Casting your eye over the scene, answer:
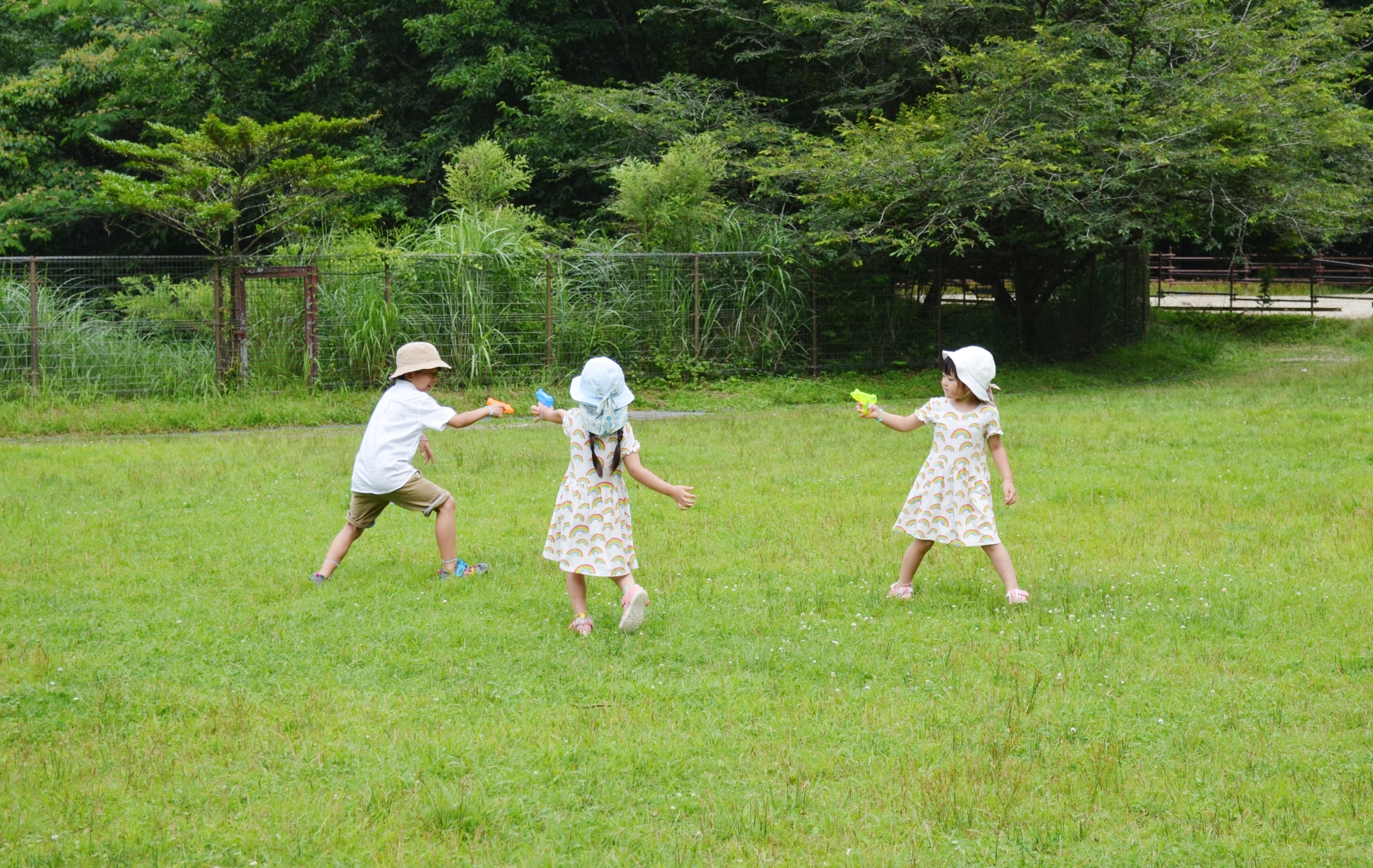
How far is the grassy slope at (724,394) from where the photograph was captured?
1556 cm

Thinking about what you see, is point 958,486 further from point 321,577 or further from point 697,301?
point 697,301

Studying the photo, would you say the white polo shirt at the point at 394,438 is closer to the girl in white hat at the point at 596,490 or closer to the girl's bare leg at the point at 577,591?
the girl in white hat at the point at 596,490

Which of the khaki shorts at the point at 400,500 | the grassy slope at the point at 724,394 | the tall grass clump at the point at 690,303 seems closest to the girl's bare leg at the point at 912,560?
the khaki shorts at the point at 400,500

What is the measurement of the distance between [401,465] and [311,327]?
388 inches

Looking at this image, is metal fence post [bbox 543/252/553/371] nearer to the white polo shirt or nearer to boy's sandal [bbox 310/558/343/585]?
the white polo shirt

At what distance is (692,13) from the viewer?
26000mm

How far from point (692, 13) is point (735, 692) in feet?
72.5

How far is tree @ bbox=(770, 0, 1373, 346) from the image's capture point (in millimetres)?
17953

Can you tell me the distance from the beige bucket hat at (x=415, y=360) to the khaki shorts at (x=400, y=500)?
595 mm

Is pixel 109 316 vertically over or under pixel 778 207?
under

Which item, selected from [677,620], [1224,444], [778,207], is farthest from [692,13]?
[677,620]

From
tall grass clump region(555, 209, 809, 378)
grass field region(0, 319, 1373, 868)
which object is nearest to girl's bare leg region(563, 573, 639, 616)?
grass field region(0, 319, 1373, 868)

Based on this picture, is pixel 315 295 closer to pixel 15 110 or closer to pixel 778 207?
pixel 778 207

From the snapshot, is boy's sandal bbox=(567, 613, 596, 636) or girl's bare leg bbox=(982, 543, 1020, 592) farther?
girl's bare leg bbox=(982, 543, 1020, 592)
